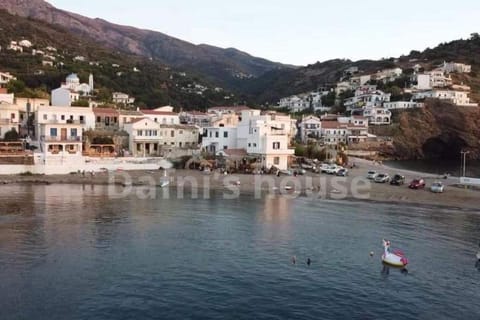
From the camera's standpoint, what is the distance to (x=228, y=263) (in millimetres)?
25891

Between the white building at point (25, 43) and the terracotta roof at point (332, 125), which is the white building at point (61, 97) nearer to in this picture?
the terracotta roof at point (332, 125)

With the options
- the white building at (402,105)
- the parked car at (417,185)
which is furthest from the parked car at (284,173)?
the white building at (402,105)

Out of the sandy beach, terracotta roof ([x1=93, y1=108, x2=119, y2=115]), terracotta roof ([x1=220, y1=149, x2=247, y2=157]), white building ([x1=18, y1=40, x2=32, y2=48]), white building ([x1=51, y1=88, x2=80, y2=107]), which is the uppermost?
white building ([x1=18, y1=40, x2=32, y2=48])

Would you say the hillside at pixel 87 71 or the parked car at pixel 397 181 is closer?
the parked car at pixel 397 181

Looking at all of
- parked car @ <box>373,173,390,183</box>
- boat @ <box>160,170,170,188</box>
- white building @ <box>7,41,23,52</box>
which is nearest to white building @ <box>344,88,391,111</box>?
parked car @ <box>373,173,390,183</box>

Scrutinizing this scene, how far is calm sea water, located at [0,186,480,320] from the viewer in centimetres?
1997

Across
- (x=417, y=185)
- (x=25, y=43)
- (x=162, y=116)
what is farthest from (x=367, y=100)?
(x=25, y=43)

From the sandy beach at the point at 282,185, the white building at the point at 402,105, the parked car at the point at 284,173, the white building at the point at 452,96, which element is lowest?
the sandy beach at the point at 282,185

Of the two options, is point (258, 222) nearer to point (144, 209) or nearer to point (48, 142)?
point (144, 209)

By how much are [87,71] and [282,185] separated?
8694 cm

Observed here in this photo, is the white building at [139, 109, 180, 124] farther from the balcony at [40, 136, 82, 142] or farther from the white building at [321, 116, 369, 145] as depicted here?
the white building at [321, 116, 369, 145]

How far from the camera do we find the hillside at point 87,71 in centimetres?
11150

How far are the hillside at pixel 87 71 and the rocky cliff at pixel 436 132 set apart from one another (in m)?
55.3

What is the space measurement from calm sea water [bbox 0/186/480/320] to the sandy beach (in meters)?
6.70
